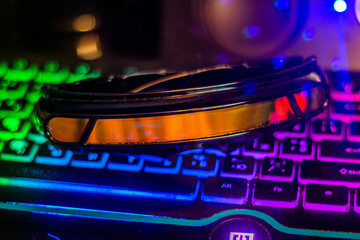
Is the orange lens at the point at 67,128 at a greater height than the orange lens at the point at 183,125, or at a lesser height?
lesser

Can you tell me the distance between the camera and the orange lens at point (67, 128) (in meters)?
0.31

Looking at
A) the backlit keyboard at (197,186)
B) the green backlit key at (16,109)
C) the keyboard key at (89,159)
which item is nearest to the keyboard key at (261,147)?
the backlit keyboard at (197,186)

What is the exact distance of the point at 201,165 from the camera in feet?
1.09

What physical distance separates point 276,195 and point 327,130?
0.30 feet

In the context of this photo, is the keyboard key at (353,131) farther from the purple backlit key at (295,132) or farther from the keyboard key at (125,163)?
the keyboard key at (125,163)

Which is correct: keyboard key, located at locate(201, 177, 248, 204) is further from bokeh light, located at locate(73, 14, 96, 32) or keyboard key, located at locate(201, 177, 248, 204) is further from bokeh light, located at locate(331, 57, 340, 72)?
bokeh light, located at locate(73, 14, 96, 32)

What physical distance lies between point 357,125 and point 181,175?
179mm

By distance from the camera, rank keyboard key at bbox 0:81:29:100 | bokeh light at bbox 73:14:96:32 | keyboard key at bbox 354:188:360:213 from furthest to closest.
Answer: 1. bokeh light at bbox 73:14:96:32
2. keyboard key at bbox 0:81:29:100
3. keyboard key at bbox 354:188:360:213

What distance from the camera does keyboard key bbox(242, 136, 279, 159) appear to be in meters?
0.34

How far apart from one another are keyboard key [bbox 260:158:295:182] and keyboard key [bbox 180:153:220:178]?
42mm

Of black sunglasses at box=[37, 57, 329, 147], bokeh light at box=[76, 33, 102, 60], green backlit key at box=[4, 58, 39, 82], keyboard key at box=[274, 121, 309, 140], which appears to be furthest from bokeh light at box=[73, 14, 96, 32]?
keyboard key at box=[274, 121, 309, 140]

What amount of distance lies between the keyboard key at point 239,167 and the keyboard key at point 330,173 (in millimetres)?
42

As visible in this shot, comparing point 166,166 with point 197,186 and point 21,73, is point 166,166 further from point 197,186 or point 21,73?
point 21,73

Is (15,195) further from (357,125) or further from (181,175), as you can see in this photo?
(357,125)
